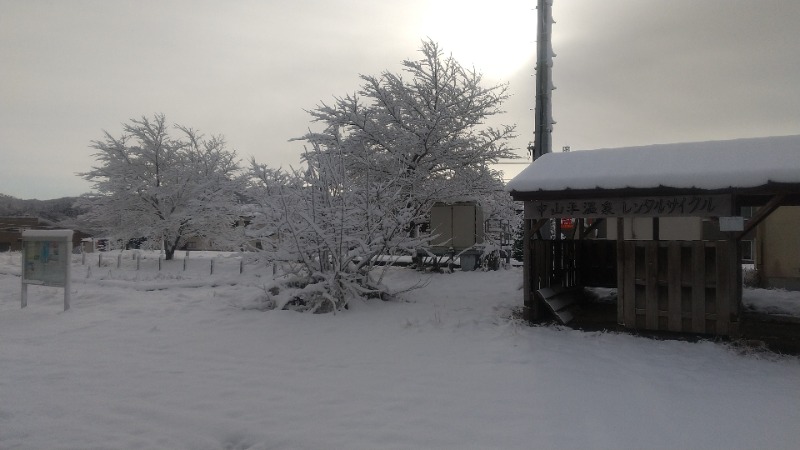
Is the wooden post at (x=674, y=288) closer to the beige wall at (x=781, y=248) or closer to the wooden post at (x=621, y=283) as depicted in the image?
the wooden post at (x=621, y=283)

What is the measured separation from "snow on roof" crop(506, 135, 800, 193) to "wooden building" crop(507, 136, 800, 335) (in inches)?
0.5

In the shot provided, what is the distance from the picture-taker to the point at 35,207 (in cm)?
8950

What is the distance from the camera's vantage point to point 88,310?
10539 mm

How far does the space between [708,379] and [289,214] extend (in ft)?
24.4

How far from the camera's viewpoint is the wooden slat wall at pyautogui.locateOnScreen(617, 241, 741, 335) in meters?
7.45

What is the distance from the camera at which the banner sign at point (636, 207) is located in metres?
7.46

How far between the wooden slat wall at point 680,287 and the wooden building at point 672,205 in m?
0.01

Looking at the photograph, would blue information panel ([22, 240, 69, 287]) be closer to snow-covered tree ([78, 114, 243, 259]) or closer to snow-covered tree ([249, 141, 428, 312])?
snow-covered tree ([249, 141, 428, 312])

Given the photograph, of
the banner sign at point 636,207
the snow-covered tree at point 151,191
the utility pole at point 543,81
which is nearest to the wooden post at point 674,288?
the banner sign at point 636,207

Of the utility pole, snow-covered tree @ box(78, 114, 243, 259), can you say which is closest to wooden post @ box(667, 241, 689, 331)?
the utility pole

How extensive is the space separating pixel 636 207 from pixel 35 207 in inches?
4135

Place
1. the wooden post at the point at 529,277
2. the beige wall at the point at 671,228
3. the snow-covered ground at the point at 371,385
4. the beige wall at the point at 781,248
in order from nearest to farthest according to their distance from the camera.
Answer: the snow-covered ground at the point at 371,385 < the wooden post at the point at 529,277 < the beige wall at the point at 781,248 < the beige wall at the point at 671,228

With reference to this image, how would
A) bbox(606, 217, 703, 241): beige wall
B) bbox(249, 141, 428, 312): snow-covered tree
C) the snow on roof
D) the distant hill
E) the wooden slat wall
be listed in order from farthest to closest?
the distant hill
bbox(606, 217, 703, 241): beige wall
bbox(249, 141, 428, 312): snow-covered tree
the wooden slat wall
the snow on roof

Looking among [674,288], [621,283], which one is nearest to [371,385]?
[621,283]
